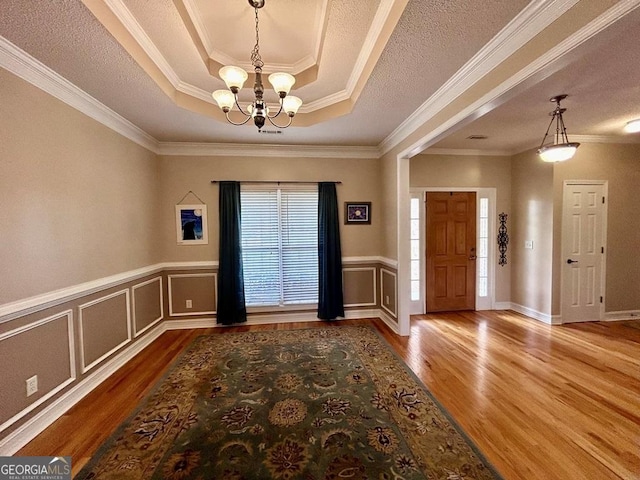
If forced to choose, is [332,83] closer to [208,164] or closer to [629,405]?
[208,164]

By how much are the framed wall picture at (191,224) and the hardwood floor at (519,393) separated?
4.37 feet

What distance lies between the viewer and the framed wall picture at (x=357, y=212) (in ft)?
14.3

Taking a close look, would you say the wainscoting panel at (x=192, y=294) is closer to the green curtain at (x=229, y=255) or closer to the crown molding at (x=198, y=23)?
the green curtain at (x=229, y=255)

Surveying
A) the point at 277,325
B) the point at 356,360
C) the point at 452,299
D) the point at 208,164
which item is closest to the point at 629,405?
the point at 356,360

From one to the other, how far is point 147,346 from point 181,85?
10.0ft

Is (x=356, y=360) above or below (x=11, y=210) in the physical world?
below

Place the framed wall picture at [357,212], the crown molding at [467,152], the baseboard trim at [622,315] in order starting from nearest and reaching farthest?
the baseboard trim at [622,315]
the framed wall picture at [357,212]
the crown molding at [467,152]

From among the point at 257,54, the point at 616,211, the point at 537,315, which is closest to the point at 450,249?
the point at 537,315

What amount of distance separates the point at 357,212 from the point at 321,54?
2.43 meters

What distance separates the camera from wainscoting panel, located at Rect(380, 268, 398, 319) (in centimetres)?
387

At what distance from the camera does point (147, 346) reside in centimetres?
346

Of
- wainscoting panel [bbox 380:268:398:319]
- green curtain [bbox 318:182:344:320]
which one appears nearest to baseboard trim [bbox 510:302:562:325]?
wainscoting panel [bbox 380:268:398:319]

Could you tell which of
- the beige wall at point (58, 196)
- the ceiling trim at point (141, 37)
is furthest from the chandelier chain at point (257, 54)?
the beige wall at point (58, 196)

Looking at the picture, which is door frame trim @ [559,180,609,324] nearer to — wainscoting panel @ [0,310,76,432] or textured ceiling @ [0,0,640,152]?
textured ceiling @ [0,0,640,152]
